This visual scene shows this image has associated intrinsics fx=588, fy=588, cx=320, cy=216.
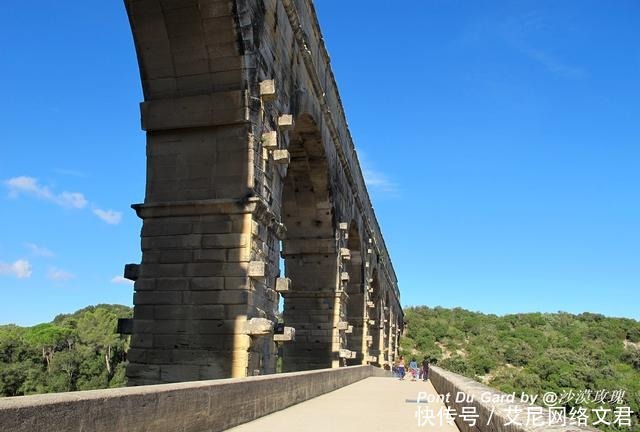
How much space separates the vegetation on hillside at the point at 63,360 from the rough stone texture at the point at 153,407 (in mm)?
36107

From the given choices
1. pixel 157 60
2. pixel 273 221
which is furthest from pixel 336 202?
pixel 157 60

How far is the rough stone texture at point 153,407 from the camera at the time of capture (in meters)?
2.58

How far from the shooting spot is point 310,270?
53.5 ft

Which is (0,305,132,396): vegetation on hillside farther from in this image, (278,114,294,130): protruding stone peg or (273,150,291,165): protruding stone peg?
(273,150,291,165): protruding stone peg

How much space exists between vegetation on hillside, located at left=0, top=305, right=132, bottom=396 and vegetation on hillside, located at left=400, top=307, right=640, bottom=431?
27897 mm

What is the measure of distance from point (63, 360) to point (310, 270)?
4263 cm

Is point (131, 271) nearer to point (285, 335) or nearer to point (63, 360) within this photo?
point (285, 335)

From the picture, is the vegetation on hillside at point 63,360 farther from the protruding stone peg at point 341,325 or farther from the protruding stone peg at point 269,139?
the protruding stone peg at point 269,139

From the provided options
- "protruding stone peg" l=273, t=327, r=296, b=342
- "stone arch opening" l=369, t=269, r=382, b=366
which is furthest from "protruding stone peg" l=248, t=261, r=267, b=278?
"stone arch opening" l=369, t=269, r=382, b=366

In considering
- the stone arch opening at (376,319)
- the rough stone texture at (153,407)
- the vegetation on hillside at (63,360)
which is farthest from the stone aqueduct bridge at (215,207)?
the vegetation on hillside at (63,360)

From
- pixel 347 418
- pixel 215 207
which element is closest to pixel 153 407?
pixel 347 418

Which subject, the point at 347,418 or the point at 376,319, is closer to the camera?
the point at 347,418

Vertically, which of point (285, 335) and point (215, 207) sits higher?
point (215, 207)

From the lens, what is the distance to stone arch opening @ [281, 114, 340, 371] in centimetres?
1561
